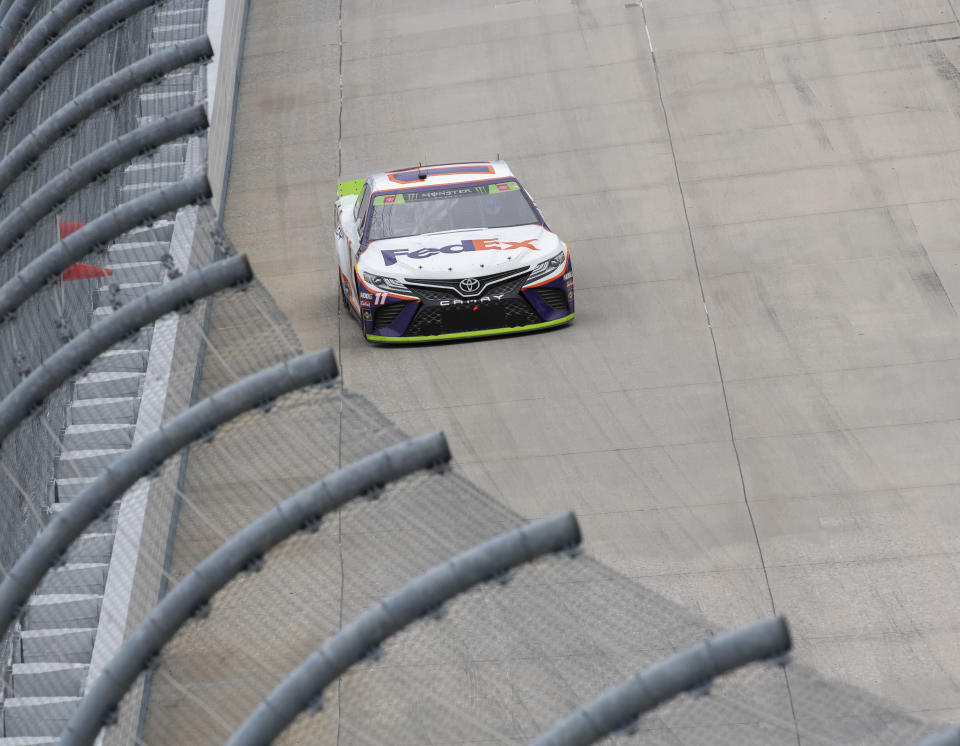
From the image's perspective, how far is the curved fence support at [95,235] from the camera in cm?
792

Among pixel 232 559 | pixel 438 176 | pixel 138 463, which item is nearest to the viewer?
pixel 232 559

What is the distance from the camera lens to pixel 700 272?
46.7 feet

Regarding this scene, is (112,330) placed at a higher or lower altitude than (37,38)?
lower

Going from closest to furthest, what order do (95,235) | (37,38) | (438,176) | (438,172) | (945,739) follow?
(945,739) → (95,235) → (37,38) → (438,176) → (438,172)

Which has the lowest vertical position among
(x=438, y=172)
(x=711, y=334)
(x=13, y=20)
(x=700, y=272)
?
(x=711, y=334)

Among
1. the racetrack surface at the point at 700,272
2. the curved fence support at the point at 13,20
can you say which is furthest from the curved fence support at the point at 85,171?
the racetrack surface at the point at 700,272

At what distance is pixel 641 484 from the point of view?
10.9 meters

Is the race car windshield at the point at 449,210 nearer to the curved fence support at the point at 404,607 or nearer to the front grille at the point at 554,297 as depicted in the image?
the front grille at the point at 554,297

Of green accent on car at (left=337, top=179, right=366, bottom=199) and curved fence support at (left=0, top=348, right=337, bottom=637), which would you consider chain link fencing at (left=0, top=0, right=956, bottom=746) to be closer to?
curved fence support at (left=0, top=348, right=337, bottom=637)

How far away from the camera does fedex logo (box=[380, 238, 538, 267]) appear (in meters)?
12.6

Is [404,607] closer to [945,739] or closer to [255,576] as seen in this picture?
[255,576]

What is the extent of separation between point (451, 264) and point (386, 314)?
0.73 metres

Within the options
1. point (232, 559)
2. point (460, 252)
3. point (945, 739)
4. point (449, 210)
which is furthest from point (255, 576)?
point (449, 210)

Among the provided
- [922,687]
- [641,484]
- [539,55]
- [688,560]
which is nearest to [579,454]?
[641,484]
